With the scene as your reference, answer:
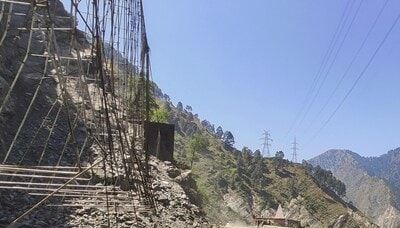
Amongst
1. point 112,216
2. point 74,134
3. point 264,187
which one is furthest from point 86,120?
point 264,187

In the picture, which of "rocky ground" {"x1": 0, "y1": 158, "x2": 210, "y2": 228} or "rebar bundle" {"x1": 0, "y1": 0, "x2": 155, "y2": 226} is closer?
"rebar bundle" {"x1": 0, "y1": 0, "x2": 155, "y2": 226}

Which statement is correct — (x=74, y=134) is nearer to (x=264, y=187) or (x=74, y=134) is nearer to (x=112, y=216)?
(x=112, y=216)

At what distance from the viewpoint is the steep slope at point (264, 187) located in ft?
341

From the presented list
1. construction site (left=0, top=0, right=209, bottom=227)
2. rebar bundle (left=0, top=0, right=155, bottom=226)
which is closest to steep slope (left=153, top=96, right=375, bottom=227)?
construction site (left=0, top=0, right=209, bottom=227)

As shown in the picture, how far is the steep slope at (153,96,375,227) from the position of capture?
341 feet

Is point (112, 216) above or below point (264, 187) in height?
→ above

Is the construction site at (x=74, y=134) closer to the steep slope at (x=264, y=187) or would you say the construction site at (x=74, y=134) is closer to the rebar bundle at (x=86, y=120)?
the rebar bundle at (x=86, y=120)

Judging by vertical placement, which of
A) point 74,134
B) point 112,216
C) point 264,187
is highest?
point 74,134

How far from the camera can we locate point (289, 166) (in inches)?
5502

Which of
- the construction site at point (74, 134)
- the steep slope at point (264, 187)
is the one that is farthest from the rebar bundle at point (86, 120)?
the steep slope at point (264, 187)

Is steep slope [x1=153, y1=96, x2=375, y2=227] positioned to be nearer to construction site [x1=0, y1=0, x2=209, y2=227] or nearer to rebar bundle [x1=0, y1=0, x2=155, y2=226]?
construction site [x1=0, y1=0, x2=209, y2=227]

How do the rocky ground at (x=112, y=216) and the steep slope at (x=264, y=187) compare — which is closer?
the rocky ground at (x=112, y=216)

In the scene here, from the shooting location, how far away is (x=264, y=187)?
118062 mm

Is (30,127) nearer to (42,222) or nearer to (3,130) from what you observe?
(3,130)
